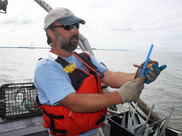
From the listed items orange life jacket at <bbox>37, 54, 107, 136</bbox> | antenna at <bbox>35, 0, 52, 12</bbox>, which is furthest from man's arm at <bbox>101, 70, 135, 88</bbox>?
antenna at <bbox>35, 0, 52, 12</bbox>

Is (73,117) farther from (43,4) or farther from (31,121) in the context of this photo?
(43,4)

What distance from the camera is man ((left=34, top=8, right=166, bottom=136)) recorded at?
1596mm

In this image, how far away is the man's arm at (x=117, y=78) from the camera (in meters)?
2.23

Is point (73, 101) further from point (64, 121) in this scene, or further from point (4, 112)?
point (4, 112)

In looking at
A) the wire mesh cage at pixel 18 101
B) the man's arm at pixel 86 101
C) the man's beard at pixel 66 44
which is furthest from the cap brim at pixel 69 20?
the wire mesh cage at pixel 18 101

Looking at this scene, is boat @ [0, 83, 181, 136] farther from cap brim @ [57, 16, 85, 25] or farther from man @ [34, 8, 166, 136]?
cap brim @ [57, 16, 85, 25]

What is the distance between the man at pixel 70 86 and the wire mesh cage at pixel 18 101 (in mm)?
1786

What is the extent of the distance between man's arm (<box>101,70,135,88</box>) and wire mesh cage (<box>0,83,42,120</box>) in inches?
79.5

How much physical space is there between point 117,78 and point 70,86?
0.90 metres

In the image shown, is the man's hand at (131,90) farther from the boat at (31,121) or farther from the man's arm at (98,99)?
the boat at (31,121)

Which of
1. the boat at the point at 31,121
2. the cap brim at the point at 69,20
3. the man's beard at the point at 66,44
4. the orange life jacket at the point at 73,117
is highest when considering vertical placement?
the cap brim at the point at 69,20

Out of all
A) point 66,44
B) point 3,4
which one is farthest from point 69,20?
point 3,4

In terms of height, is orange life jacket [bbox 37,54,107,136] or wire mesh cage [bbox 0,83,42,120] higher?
orange life jacket [bbox 37,54,107,136]

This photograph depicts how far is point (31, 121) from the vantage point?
3758 millimetres
